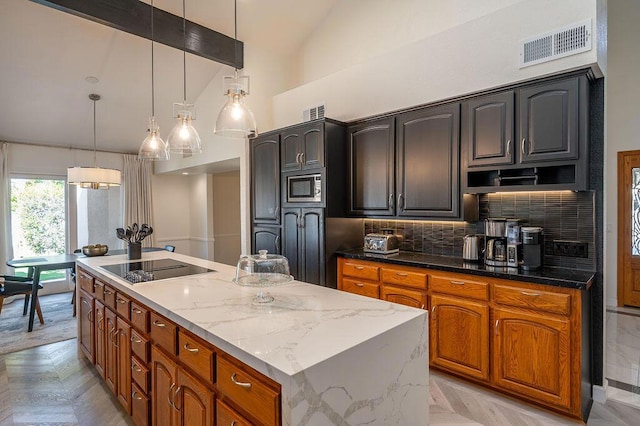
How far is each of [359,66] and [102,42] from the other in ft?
9.96

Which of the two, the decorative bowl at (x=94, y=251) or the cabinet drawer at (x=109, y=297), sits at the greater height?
the decorative bowl at (x=94, y=251)

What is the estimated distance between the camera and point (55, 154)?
5789mm

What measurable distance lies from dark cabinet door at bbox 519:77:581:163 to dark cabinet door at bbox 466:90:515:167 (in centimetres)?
8

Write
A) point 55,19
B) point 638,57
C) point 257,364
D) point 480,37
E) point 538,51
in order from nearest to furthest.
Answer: point 257,364, point 538,51, point 480,37, point 55,19, point 638,57

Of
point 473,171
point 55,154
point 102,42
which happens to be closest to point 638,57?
point 473,171

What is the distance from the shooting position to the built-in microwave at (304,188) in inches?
142

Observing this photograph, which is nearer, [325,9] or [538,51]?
[538,51]

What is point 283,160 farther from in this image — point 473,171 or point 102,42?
point 102,42

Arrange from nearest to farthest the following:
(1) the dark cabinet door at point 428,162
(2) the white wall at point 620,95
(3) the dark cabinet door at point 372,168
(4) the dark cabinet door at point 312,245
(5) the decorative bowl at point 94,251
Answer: (1) the dark cabinet door at point 428,162 → (3) the dark cabinet door at point 372,168 → (4) the dark cabinet door at point 312,245 → (5) the decorative bowl at point 94,251 → (2) the white wall at point 620,95

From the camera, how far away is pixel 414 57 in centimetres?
326

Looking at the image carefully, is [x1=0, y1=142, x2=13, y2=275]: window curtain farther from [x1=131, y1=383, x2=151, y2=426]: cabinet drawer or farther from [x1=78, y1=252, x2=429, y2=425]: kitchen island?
[x1=78, y1=252, x2=429, y2=425]: kitchen island

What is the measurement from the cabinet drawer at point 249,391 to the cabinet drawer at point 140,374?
87 cm

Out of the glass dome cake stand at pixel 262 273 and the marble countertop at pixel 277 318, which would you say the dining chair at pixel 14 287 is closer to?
the marble countertop at pixel 277 318

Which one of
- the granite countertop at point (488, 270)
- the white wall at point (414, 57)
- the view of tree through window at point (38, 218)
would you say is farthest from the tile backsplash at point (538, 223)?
the view of tree through window at point (38, 218)
